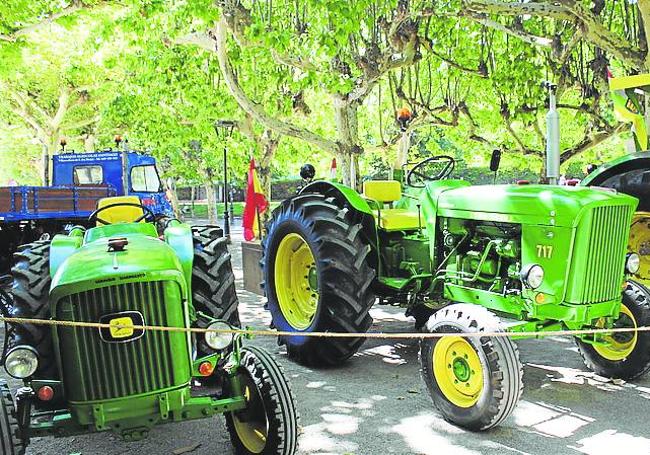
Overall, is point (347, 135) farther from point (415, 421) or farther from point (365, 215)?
point (415, 421)

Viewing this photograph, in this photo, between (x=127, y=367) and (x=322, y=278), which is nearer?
(x=127, y=367)

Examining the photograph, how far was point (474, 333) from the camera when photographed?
400 cm

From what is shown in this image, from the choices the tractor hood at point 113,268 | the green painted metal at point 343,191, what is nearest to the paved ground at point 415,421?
the tractor hood at point 113,268

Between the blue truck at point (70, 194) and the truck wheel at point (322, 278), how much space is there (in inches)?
89.0

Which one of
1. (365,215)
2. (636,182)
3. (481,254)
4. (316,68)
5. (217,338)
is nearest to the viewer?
(217,338)

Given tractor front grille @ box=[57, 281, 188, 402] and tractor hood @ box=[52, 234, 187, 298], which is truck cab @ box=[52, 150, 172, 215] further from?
tractor front grille @ box=[57, 281, 188, 402]

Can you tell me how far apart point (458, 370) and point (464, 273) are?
95 cm

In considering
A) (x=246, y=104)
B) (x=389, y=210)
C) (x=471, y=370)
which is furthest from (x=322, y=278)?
(x=246, y=104)

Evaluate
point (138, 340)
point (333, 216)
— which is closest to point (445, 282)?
point (333, 216)

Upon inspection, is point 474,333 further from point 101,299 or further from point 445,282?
point 101,299

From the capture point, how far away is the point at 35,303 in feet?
12.6

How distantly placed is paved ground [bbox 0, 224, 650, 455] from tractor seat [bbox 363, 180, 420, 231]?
1.25 meters

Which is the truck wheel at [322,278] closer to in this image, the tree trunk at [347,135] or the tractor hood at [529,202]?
the tractor hood at [529,202]

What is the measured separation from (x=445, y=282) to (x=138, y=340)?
9.07ft
